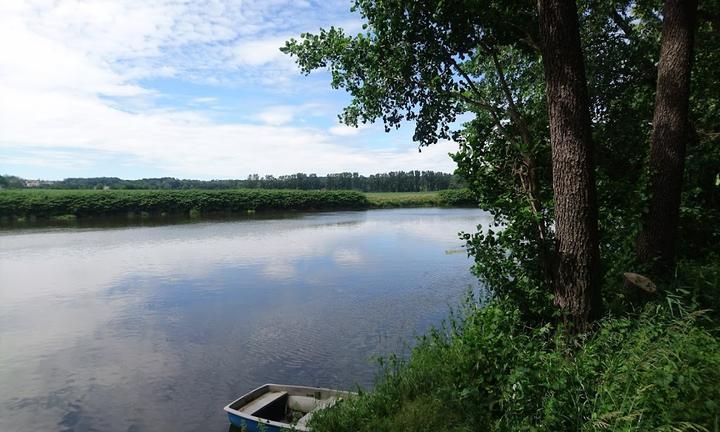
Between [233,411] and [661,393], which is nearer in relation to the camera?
[661,393]

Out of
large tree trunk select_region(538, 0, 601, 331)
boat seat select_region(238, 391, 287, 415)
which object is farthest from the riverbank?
boat seat select_region(238, 391, 287, 415)

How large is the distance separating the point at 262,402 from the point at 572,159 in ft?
23.6

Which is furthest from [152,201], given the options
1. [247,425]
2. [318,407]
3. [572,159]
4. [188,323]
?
[572,159]

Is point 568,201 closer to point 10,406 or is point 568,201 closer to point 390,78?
point 390,78

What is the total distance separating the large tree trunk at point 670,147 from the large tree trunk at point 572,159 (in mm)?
1528

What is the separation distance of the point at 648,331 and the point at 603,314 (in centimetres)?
72

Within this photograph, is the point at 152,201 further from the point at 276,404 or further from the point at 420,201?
the point at 276,404

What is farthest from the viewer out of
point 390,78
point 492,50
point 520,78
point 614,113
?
point 520,78

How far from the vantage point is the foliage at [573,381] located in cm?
396

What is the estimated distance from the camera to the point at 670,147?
6.52m

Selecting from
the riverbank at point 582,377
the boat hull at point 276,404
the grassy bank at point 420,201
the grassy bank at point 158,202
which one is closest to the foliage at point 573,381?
the riverbank at point 582,377

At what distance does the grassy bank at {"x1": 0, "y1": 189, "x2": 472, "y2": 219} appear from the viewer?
56.5m

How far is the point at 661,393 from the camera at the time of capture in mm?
4016

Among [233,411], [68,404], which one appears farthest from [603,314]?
[68,404]
